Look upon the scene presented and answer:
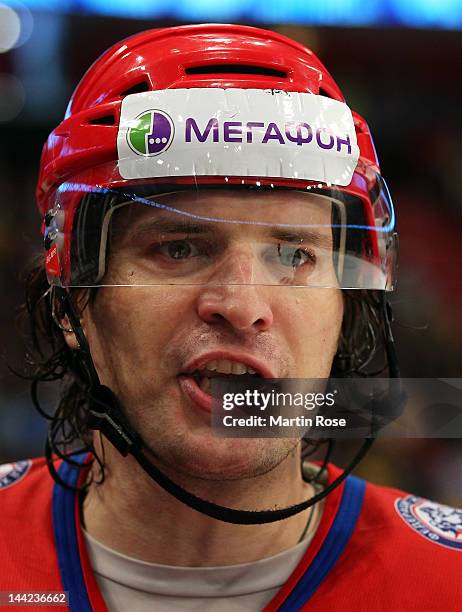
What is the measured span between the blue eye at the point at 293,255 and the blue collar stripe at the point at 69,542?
0.73m

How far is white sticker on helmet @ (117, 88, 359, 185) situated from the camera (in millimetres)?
1343

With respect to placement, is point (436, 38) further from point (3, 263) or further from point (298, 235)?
point (298, 235)

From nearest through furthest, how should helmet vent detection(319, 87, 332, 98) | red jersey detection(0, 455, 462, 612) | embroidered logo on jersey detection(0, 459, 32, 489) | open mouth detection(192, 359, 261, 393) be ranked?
open mouth detection(192, 359, 261, 393) < red jersey detection(0, 455, 462, 612) < helmet vent detection(319, 87, 332, 98) < embroidered logo on jersey detection(0, 459, 32, 489)

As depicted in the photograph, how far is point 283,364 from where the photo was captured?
131 centimetres

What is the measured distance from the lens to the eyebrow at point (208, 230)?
1364 millimetres

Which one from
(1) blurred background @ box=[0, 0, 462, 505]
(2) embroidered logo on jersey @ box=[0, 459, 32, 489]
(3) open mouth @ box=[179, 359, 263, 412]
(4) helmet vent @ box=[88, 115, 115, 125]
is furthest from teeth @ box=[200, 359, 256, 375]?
(1) blurred background @ box=[0, 0, 462, 505]

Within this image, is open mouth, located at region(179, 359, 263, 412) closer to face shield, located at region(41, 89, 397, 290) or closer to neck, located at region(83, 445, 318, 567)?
face shield, located at region(41, 89, 397, 290)

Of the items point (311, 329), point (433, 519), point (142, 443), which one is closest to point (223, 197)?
point (311, 329)

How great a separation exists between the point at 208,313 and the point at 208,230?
0.16 metres

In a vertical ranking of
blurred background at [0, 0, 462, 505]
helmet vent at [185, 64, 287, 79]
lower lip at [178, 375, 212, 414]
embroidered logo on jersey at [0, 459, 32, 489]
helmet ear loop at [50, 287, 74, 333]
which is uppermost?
blurred background at [0, 0, 462, 505]

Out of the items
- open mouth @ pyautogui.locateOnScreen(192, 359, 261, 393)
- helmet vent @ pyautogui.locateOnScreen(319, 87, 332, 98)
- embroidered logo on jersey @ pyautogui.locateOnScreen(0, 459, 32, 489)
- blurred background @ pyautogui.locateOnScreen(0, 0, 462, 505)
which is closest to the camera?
open mouth @ pyautogui.locateOnScreen(192, 359, 261, 393)

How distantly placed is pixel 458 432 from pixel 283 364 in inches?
12.6

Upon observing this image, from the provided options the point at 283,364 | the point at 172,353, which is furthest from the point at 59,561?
the point at 283,364

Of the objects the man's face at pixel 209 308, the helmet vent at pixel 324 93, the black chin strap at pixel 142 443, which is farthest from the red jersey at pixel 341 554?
the helmet vent at pixel 324 93
